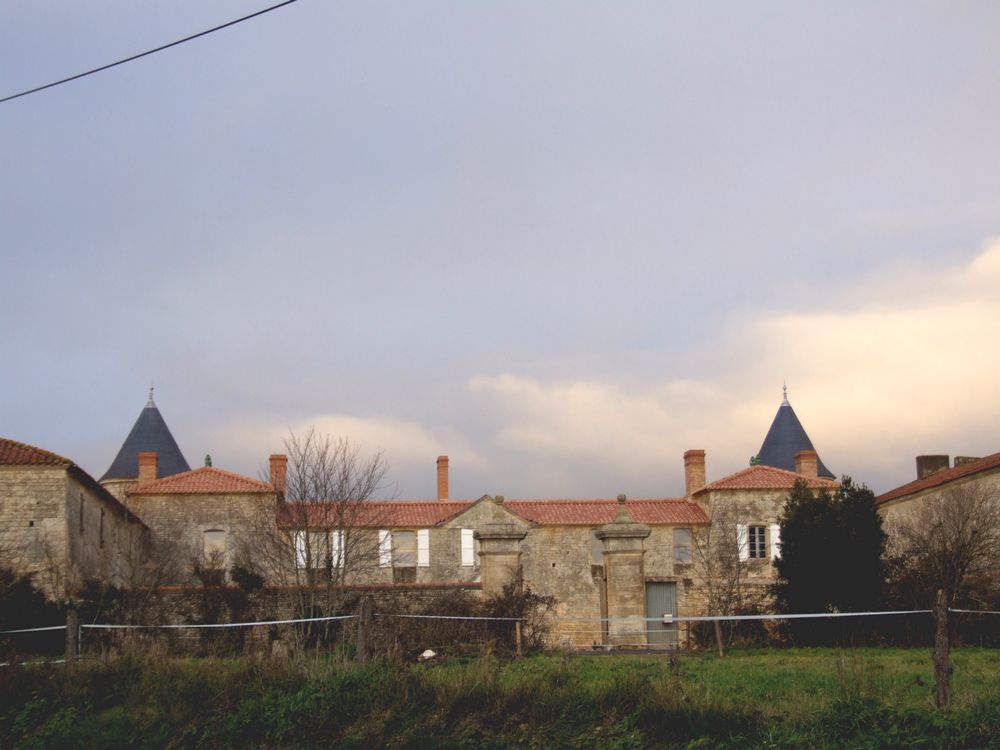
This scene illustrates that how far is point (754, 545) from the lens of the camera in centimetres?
3775

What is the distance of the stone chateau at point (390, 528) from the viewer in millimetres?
26547

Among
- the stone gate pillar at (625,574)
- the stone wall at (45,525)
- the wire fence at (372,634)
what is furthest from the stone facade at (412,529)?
the wire fence at (372,634)

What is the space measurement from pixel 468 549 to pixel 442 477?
5.58 meters

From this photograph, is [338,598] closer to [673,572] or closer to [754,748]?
[754,748]

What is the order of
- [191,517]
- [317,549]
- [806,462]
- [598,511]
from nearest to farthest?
[317,549] < [598,511] < [191,517] < [806,462]

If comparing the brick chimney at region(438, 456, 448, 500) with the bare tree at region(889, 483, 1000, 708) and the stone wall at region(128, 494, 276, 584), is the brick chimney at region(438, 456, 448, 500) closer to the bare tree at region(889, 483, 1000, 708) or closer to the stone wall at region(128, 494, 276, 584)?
the stone wall at region(128, 494, 276, 584)

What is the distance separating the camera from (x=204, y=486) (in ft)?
120

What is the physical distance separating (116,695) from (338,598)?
27.8 ft

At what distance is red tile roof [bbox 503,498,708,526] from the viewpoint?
34844mm

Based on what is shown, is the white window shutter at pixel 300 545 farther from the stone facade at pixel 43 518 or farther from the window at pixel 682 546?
the window at pixel 682 546

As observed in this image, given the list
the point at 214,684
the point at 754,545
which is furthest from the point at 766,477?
the point at 214,684

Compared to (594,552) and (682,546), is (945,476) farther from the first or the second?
(594,552)

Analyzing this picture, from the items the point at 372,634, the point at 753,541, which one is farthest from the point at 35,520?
the point at 753,541

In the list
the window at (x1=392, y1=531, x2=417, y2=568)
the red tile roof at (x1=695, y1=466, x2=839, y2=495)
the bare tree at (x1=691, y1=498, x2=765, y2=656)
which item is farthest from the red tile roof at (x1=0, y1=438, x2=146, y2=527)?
the red tile roof at (x1=695, y1=466, x2=839, y2=495)
